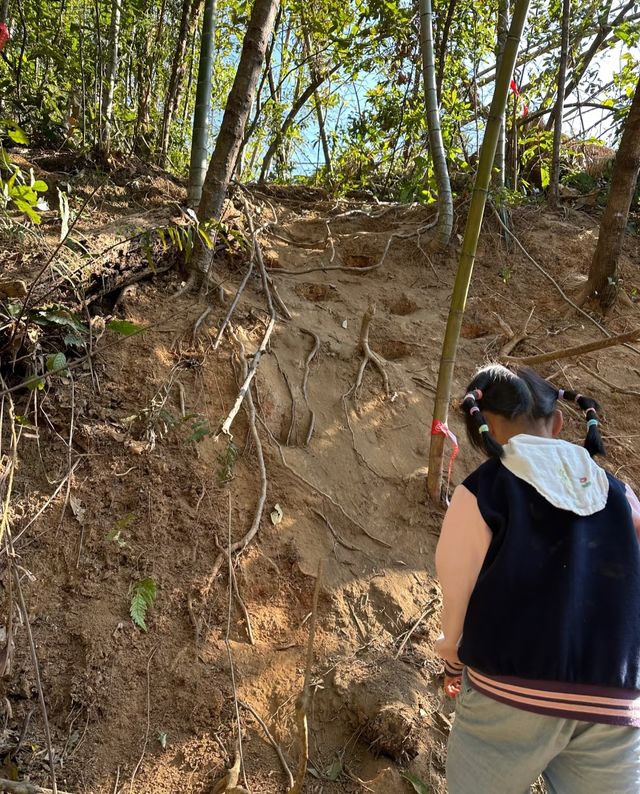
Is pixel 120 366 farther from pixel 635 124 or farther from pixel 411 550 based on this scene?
pixel 635 124

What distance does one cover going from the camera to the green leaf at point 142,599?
7.95 ft

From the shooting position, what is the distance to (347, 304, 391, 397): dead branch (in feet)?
12.3

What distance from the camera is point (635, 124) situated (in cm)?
450

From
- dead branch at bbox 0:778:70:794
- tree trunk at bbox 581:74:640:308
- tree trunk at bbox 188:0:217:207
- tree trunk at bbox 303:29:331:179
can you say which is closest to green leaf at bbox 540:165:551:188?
tree trunk at bbox 581:74:640:308

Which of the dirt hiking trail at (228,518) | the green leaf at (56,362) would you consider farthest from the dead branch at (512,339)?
the green leaf at (56,362)

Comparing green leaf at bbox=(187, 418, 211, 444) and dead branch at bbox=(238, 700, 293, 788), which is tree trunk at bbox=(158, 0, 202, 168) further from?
dead branch at bbox=(238, 700, 293, 788)

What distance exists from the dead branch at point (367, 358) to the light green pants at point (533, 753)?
2361 mm

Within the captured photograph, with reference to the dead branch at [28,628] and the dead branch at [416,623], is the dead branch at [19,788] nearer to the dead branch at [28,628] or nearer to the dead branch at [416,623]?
the dead branch at [28,628]

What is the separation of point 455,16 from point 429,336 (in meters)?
4.21

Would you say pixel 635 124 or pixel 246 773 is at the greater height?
pixel 635 124

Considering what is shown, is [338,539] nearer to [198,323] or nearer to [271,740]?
[271,740]

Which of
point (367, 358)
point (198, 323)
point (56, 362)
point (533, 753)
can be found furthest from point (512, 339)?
point (533, 753)

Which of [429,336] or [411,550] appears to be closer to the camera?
[411,550]

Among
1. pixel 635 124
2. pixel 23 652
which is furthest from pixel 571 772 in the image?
pixel 635 124
